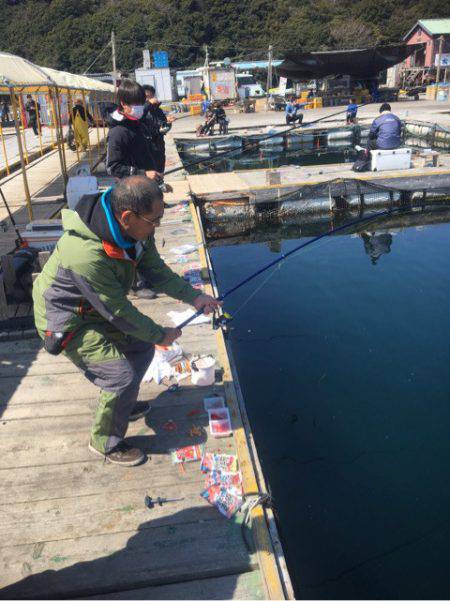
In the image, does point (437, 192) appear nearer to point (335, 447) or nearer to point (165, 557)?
point (335, 447)

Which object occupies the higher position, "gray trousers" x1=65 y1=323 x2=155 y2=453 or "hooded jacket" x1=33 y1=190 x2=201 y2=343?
"hooded jacket" x1=33 y1=190 x2=201 y2=343

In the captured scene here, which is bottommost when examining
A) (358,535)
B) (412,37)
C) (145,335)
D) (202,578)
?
(358,535)

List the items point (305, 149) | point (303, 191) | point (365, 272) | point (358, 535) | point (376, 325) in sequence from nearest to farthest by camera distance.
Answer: point (358, 535), point (376, 325), point (365, 272), point (303, 191), point (305, 149)

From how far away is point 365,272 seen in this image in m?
7.91

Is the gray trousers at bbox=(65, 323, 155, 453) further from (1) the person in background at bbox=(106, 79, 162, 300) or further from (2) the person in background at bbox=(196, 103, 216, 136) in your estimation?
(2) the person in background at bbox=(196, 103, 216, 136)

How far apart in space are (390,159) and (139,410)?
9.99 m

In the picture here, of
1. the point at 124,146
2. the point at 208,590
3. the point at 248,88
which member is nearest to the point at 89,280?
the point at 208,590

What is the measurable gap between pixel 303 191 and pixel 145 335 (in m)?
8.35

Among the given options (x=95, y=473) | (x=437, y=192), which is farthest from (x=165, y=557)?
(x=437, y=192)

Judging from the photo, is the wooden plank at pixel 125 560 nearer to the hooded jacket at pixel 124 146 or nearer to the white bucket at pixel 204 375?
the white bucket at pixel 204 375

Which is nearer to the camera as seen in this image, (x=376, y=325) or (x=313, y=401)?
(x=313, y=401)

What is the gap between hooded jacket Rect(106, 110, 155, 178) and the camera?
507cm

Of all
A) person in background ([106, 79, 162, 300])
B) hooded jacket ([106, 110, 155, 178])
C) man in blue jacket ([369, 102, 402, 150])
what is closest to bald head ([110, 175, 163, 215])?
person in background ([106, 79, 162, 300])

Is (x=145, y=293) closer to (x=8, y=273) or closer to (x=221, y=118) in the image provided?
(x=8, y=273)
